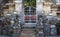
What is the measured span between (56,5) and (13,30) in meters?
3.19

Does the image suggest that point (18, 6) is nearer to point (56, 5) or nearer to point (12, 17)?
point (12, 17)

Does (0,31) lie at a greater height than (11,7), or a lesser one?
lesser

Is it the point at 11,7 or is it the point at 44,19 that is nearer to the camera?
the point at 44,19

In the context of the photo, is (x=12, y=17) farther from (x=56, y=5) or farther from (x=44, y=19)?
(x=56, y=5)

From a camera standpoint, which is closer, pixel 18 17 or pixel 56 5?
pixel 18 17

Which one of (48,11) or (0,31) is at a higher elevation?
(48,11)

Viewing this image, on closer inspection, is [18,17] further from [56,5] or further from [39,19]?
[56,5]

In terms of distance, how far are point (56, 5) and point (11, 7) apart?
281 centimetres

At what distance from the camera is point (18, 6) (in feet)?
40.1

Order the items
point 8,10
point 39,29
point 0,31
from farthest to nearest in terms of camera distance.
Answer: point 8,10 → point 0,31 → point 39,29

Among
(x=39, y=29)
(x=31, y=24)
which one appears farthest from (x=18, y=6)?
(x=39, y=29)

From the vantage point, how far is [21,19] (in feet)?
40.3

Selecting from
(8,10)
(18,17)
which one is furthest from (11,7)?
(18,17)

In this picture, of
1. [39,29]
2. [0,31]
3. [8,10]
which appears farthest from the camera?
[8,10]
